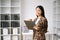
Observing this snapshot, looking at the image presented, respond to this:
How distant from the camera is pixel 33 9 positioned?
446cm

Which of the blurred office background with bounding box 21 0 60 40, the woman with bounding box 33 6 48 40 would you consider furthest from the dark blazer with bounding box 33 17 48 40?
the blurred office background with bounding box 21 0 60 40

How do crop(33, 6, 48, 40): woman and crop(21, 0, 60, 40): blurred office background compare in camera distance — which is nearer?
crop(33, 6, 48, 40): woman

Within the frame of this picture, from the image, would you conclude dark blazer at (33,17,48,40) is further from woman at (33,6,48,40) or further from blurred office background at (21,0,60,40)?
blurred office background at (21,0,60,40)

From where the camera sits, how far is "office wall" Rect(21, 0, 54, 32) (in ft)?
14.6

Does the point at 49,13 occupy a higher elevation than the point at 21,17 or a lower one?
higher

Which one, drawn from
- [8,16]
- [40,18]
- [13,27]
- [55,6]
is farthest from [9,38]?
[55,6]

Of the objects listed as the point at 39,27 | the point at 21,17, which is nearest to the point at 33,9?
the point at 21,17

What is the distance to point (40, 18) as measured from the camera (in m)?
3.79

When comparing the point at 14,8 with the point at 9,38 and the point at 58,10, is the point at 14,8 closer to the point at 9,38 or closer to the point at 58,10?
the point at 9,38

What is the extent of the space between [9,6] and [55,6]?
1.47m

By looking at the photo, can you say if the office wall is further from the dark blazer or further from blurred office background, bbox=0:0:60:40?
the dark blazer

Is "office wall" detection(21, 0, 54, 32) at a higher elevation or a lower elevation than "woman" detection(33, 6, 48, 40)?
higher

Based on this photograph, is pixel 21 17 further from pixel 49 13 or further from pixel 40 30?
pixel 40 30

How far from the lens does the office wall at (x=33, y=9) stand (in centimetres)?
445
